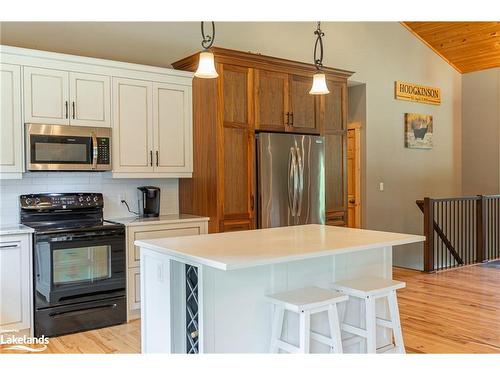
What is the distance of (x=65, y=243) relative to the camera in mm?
3746

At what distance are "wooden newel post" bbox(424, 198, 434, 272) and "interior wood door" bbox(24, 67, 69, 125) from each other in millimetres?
4155

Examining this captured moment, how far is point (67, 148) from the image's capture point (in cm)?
400

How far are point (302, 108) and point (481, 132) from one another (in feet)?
14.4

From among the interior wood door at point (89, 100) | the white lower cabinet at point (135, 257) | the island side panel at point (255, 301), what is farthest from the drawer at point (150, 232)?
the island side panel at point (255, 301)

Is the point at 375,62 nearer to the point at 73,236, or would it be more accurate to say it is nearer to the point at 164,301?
the point at 73,236

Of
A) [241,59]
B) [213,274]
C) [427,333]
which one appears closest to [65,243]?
[213,274]

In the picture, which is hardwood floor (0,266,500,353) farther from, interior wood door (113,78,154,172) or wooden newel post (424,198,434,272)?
interior wood door (113,78,154,172)

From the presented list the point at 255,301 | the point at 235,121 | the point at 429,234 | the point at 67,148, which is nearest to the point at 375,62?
the point at 429,234

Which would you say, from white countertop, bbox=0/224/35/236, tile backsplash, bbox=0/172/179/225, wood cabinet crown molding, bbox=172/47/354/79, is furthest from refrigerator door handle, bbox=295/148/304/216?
white countertop, bbox=0/224/35/236

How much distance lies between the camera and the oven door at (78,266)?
144 inches

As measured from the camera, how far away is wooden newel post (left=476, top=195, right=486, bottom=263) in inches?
249

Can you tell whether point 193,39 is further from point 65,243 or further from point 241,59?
point 65,243

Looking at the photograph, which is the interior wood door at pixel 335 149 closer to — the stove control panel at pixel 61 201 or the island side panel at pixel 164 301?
the stove control panel at pixel 61 201

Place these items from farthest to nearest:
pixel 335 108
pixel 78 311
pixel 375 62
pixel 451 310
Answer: pixel 375 62 → pixel 335 108 → pixel 451 310 → pixel 78 311
